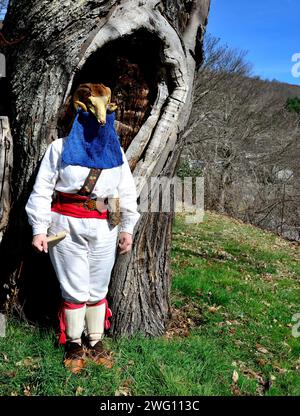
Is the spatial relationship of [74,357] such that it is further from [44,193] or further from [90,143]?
[90,143]

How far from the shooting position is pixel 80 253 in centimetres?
334

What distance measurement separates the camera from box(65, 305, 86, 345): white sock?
11.2ft

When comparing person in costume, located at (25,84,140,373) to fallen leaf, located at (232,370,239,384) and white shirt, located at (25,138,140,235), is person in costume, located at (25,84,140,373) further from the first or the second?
fallen leaf, located at (232,370,239,384)

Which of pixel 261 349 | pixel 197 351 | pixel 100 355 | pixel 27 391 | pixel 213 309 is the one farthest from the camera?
pixel 213 309

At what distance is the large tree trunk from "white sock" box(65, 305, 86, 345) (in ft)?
1.82

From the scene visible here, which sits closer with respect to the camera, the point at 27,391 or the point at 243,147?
the point at 27,391

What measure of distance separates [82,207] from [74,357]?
1198mm

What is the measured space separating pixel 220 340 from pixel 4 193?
2575 millimetres

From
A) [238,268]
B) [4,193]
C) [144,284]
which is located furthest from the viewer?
[238,268]

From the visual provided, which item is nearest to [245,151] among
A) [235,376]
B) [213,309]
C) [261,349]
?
[213,309]

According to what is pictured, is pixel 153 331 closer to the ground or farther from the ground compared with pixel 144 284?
closer to the ground

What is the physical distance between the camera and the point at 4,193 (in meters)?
3.74
